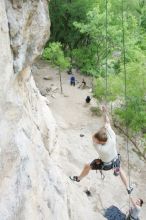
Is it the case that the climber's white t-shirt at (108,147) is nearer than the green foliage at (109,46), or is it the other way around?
→ the climber's white t-shirt at (108,147)

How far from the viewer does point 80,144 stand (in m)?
20.9

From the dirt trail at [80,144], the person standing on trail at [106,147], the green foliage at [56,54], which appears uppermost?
the person standing on trail at [106,147]

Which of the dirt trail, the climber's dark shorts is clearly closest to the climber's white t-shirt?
the climber's dark shorts

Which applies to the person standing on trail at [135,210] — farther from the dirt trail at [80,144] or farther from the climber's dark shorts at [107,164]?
the climber's dark shorts at [107,164]

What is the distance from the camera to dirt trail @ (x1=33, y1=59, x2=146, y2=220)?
56.8 ft

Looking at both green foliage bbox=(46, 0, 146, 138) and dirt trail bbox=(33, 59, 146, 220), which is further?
green foliage bbox=(46, 0, 146, 138)

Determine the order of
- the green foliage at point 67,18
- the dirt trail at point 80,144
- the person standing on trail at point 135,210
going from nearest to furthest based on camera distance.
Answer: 1. the person standing on trail at point 135,210
2. the dirt trail at point 80,144
3. the green foliage at point 67,18

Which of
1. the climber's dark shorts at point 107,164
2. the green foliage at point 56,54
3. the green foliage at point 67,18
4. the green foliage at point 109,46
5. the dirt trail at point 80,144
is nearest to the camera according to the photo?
the climber's dark shorts at point 107,164

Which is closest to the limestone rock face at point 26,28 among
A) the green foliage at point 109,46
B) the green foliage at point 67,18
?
the green foliage at point 109,46

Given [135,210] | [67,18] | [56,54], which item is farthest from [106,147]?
[67,18]

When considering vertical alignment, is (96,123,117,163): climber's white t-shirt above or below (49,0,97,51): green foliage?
above

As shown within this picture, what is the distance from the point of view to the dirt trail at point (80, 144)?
56.8 ft

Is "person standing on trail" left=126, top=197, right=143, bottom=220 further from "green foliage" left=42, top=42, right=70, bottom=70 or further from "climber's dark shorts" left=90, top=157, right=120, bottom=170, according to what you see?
"green foliage" left=42, top=42, right=70, bottom=70

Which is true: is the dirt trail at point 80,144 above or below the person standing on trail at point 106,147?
below
